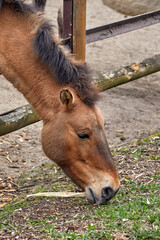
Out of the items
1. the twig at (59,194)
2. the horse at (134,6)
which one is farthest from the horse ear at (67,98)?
the horse at (134,6)

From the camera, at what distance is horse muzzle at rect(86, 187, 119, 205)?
133 inches

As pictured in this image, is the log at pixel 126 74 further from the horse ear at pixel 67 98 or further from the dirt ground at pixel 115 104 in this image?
the horse ear at pixel 67 98

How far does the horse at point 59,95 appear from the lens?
3.46 meters

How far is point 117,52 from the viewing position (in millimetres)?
9656

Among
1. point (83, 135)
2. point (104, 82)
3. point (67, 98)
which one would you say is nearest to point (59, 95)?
point (67, 98)

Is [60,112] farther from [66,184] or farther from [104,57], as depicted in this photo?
[104,57]

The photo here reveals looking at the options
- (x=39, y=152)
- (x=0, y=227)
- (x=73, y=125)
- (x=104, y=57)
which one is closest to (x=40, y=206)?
(x=0, y=227)

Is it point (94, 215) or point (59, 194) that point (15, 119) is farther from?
point (94, 215)

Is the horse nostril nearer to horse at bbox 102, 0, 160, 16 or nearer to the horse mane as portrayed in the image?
the horse mane

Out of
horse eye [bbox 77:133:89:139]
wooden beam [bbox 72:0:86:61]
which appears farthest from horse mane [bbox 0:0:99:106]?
wooden beam [bbox 72:0:86:61]

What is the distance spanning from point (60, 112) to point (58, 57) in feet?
1.55

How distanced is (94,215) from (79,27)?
277cm

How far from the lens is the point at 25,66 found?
3748mm

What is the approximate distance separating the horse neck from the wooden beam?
1.48 metres
